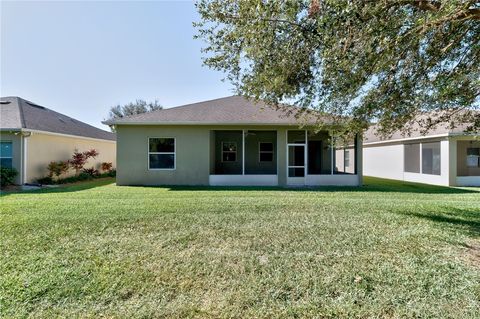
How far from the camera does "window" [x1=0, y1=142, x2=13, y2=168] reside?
13255mm

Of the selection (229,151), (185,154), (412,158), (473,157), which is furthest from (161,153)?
(473,157)

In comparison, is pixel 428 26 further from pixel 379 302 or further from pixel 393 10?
pixel 379 302

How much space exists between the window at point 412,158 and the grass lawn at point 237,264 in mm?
11428

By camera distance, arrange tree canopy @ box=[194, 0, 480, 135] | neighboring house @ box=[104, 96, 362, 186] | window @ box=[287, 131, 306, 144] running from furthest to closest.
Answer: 1. window @ box=[287, 131, 306, 144]
2. neighboring house @ box=[104, 96, 362, 186]
3. tree canopy @ box=[194, 0, 480, 135]

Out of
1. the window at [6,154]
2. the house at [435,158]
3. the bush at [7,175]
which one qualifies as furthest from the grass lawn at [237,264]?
the window at [6,154]

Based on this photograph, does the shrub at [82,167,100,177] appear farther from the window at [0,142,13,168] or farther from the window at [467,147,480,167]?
the window at [467,147,480,167]

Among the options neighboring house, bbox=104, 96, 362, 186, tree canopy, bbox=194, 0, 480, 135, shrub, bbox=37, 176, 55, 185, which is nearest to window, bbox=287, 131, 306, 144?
neighboring house, bbox=104, 96, 362, 186

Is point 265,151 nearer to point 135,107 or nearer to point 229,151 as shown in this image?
point 229,151

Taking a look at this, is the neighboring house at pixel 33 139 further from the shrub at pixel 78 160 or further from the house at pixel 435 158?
the house at pixel 435 158

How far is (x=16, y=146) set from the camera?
13.3 m

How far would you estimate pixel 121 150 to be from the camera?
13.3m

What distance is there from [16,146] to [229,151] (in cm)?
1135

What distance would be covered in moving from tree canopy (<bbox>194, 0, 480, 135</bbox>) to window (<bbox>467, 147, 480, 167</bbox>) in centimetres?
1182

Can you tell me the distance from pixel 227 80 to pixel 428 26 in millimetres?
4198
